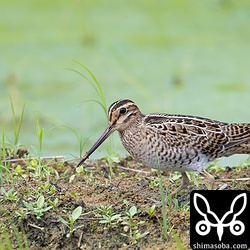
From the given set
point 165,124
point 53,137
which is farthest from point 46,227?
point 53,137

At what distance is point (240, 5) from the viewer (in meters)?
11.2

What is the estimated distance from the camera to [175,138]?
5789 millimetres

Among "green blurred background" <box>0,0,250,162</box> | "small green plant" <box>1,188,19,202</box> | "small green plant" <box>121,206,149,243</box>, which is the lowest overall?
"small green plant" <box>121,206,149,243</box>

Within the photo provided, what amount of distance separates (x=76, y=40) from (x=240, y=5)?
2366mm

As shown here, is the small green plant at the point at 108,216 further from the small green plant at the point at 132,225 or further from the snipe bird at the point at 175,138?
the snipe bird at the point at 175,138

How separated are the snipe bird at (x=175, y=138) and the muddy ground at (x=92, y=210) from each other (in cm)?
19

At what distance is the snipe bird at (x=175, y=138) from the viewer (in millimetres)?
5688

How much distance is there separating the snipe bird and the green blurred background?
8.66ft

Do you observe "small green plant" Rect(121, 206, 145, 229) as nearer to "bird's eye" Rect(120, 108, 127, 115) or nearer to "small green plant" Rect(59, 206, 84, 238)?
"small green plant" Rect(59, 206, 84, 238)

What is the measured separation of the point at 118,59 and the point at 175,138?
448cm

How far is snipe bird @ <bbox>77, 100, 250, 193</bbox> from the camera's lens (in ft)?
18.7

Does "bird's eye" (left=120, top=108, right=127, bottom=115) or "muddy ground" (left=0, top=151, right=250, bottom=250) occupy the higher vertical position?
"bird's eye" (left=120, top=108, right=127, bottom=115)

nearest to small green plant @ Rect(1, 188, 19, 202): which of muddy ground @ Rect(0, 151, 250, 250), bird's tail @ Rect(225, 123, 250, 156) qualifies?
muddy ground @ Rect(0, 151, 250, 250)

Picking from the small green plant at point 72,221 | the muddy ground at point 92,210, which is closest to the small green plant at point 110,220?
the muddy ground at point 92,210
